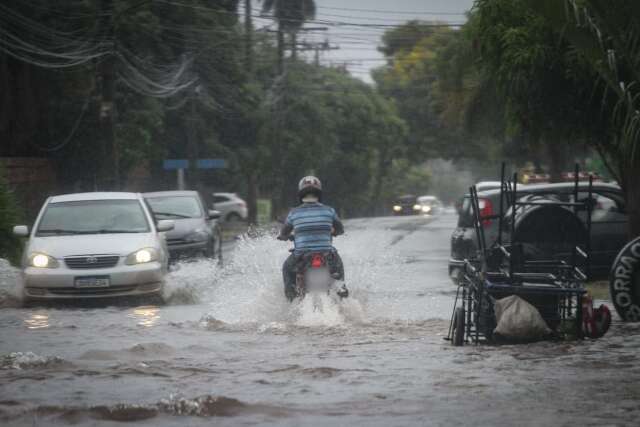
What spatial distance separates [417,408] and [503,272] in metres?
3.38

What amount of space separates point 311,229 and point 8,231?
12.2m

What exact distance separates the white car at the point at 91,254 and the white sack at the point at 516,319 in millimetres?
6343

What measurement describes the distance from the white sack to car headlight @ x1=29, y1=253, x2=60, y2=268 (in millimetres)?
6908

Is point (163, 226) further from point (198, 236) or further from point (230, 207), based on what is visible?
point (230, 207)

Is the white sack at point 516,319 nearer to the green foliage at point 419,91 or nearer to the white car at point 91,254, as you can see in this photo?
the white car at point 91,254

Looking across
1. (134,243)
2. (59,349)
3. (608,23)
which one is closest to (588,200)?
(608,23)

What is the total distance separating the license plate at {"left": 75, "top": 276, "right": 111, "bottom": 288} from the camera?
1495 cm

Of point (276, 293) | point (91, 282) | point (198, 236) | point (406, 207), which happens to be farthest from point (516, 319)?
point (406, 207)

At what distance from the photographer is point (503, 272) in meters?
10.9

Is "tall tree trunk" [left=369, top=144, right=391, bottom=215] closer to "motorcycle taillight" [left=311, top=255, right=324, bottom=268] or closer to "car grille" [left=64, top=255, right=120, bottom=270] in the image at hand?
"car grille" [left=64, top=255, right=120, bottom=270]

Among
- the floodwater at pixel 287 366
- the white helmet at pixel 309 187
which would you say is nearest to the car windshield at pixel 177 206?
the floodwater at pixel 287 366

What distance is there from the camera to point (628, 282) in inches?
467

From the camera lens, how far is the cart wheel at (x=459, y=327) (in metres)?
10.6

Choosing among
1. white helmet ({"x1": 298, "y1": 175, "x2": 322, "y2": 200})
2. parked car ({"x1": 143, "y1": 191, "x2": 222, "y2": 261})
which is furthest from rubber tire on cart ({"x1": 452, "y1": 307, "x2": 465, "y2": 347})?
parked car ({"x1": 143, "y1": 191, "x2": 222, "y2": 261})
